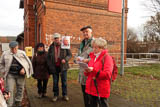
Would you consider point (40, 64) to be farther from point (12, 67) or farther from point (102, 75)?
point (102, 75)

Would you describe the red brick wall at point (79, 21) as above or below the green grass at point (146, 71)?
above

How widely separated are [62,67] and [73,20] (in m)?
8.99

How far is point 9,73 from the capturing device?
379 cm

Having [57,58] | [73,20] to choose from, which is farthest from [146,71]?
[57,58]

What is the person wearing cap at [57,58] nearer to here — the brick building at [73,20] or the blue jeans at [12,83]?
the blue jeans at [12,83]

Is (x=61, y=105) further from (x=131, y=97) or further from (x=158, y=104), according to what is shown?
(x=158, y=104)

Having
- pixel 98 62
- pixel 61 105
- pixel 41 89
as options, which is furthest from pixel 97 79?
pixel 41 89

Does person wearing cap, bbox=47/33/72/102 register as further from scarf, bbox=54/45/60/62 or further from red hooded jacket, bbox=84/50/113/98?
red hooded jacket, bbox=84/50/113/98

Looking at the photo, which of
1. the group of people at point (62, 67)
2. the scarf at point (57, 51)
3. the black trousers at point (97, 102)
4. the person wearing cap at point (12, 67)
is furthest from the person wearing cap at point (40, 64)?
the black trousers at point (97, 102)

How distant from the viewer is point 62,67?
14.1 feet

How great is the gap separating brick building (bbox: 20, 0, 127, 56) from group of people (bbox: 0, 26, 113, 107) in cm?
739

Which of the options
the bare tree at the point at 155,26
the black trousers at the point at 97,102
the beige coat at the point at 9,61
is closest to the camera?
the black trousers at the point at 97,102

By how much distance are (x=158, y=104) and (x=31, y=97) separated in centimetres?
389

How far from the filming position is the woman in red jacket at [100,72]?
2361 mm
